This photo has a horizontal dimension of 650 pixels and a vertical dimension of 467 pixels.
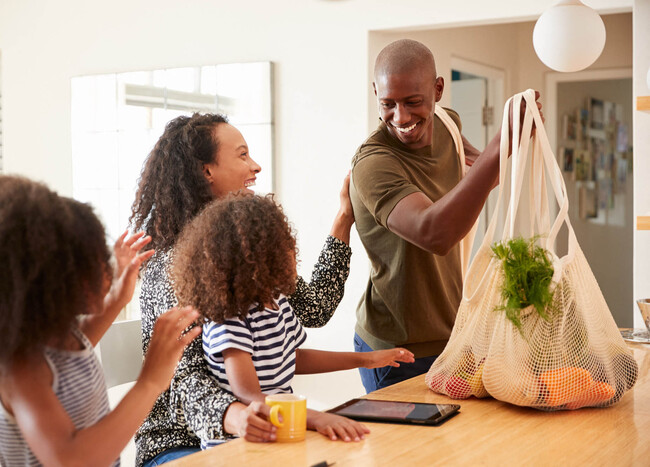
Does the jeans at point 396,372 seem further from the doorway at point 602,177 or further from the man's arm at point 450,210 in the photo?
the doorway at point 602,177

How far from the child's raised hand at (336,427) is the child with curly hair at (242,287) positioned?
0.12 metres

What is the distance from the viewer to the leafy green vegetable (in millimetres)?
1371

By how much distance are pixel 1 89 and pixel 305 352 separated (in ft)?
13.1

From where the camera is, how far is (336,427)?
127 centimetres

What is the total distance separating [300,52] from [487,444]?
307 centimetres

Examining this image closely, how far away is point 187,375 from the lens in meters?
1.47

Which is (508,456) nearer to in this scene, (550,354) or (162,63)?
(550,354)

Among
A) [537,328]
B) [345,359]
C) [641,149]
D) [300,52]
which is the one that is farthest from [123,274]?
[300,52]

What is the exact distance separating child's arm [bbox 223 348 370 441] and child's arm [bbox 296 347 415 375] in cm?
29

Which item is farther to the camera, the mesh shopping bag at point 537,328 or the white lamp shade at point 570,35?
Result: the white lamp shade at point 570,35

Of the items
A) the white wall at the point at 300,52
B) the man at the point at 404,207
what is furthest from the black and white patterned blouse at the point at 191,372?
the white wall at the point at 300,52

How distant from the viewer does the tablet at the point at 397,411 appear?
1.34m

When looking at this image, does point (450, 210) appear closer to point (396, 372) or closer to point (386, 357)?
point (386, 357)

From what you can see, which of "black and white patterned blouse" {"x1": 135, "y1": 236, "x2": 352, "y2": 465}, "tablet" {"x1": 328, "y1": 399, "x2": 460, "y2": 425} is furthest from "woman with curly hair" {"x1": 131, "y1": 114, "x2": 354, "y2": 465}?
"tablet" {"x1": 328, "y1": 399, "x2": 460, "y2": 425}
